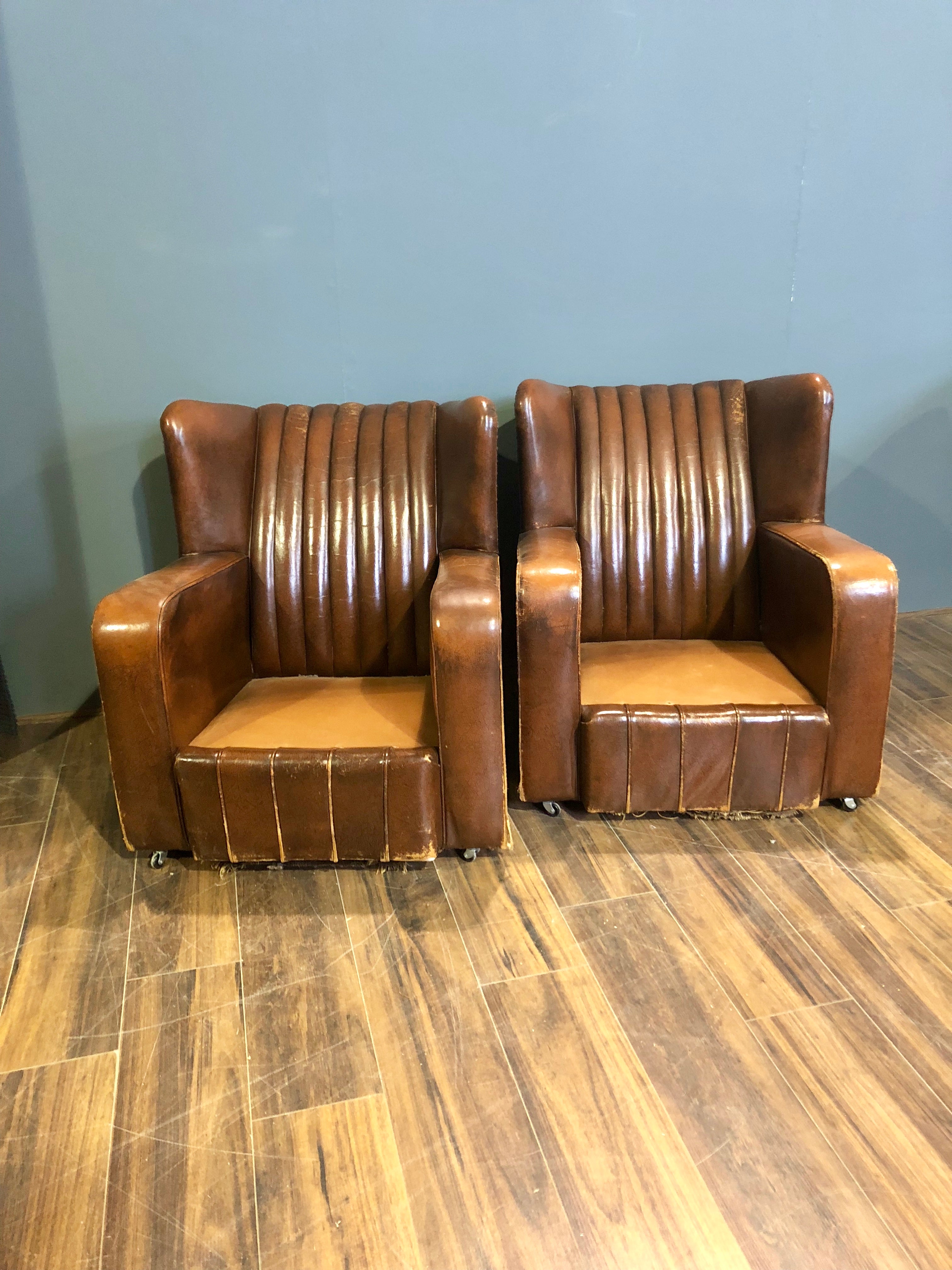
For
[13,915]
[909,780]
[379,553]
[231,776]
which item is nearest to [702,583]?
[909,780]

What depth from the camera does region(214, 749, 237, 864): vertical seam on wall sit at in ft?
5.58

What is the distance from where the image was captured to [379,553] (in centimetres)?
208

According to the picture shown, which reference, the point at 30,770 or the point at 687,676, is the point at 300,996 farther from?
the point at 30,770

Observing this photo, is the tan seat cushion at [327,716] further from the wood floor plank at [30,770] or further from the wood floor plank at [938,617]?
the wood floor plank at [938,617]

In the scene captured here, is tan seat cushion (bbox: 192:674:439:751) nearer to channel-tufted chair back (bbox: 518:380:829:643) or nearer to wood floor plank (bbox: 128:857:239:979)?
wood floor plank (bbox: 128:857:239:979)

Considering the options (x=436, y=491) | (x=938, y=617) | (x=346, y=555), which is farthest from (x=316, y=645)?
(x=938, y=617)

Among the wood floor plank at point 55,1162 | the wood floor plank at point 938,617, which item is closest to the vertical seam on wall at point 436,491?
the wood floor plank at point 55,1162

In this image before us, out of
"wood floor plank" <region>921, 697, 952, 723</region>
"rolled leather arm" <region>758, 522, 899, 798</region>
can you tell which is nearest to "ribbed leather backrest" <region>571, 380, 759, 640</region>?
"rolled leather arm" <region>758, 522, 899, 798</region>

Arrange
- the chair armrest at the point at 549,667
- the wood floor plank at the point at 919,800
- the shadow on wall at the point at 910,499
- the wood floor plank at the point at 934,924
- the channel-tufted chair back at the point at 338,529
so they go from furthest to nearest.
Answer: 1. the shadow on wall at the point at 910,499
2. the channel-tufted chair back at the point at 338,529
3. the wood floor plank at the point at 919,800
4. the chair armrest at the point at 549,667
5. the wood floor plank at the point at 934,924

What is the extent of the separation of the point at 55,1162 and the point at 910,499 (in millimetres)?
2986

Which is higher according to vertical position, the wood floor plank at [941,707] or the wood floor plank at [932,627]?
the wood floor plank at [932,627]

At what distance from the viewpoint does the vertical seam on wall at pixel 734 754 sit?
1.80m

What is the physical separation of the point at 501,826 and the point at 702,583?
873mm

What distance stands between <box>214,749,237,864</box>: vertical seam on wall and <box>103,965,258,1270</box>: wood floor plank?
26 centimetres
